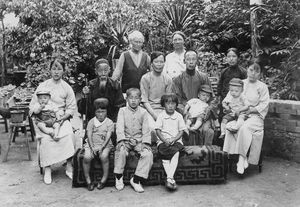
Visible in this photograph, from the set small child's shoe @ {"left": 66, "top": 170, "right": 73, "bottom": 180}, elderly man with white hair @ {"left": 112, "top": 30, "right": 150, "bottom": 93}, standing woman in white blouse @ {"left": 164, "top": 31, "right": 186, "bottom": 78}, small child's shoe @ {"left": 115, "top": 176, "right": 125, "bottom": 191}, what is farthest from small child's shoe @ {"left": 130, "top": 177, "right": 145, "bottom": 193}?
standing woman in white blouse @ {"left": 164, "top": 31, "right": 186, "bottom": 78}

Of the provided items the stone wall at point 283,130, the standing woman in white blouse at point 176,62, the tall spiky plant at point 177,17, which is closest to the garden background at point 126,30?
the tall spiky plant at point 177,17

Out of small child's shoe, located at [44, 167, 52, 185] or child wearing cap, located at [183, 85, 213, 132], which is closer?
small child's shoe, located at [44, 167, 52, 185]

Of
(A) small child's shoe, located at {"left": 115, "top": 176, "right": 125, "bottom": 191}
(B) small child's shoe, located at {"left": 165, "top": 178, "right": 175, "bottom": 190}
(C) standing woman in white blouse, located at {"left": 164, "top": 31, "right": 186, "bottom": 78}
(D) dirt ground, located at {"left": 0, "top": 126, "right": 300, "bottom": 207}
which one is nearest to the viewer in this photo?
(D) dirt ground, located at {"left": 0, "top": 126, "right": 300, "bottom": 207}

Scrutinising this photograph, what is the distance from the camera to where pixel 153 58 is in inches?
204

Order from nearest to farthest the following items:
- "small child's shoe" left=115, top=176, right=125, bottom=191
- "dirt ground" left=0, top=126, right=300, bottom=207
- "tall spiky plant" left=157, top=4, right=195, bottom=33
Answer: "dirt ground" left=0, top=126, right=300, bottom=207 → "small child's shoe" left=115, top=176, right=125, bottom=191 → "tall spiky plant" left=157, top=4, right=195, bottom=33

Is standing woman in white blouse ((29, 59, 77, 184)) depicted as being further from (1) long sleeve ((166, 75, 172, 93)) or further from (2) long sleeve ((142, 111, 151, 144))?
(1) long sleeve ((166, 75, 172, 93))

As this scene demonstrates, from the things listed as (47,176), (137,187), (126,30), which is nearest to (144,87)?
(137,187)

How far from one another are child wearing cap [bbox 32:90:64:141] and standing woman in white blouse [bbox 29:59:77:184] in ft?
0.16

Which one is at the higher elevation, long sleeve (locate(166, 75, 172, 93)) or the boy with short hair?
long sleeve (locate(166, 75, 172, 93))

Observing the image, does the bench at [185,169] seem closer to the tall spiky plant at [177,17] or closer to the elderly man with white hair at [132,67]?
the elderly man with white hair at [132,67]

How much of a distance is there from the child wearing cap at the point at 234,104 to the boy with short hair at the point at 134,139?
108cm

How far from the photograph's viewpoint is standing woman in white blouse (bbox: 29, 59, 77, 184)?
4.86 metres

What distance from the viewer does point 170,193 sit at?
433cm

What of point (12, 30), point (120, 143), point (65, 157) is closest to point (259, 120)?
point (120, 143)
